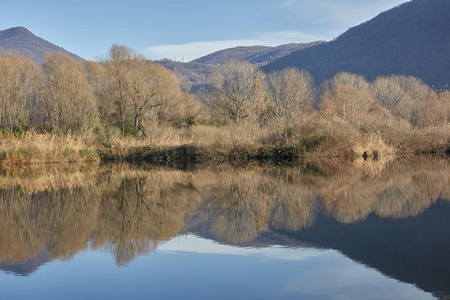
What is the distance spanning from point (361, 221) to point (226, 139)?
2179cm

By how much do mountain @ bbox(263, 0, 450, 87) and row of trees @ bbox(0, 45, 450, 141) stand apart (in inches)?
2054

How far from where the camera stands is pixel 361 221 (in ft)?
38.8

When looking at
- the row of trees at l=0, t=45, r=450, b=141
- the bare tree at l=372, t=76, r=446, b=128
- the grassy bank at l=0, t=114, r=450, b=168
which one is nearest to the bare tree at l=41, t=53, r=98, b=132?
the row of trees at l=0, t=45, r=450, b=141

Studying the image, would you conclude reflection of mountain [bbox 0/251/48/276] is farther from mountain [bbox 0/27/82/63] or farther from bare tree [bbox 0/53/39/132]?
mountain [bbox 0/27/82/63]

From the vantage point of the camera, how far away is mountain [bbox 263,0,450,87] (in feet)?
344

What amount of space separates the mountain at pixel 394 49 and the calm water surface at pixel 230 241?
290ft

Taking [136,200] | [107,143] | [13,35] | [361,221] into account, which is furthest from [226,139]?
[13,35]

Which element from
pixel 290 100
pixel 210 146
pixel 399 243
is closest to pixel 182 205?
pixel 399 243

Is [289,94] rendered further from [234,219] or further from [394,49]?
[394,49]

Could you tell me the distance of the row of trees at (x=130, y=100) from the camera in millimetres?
38031

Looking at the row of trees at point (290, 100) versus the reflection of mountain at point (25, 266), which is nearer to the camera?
the reflection of mountain at point (25, 266)

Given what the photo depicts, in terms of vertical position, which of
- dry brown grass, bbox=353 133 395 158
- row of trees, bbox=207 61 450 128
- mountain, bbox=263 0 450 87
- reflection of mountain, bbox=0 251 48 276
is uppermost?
mountain, bbox=263 0 450 87

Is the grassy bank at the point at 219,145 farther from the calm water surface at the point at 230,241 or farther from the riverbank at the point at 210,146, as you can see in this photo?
the calm water surface at the point at 230,241

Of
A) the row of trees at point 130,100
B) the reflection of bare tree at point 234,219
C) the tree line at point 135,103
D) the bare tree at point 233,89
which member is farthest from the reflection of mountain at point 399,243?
the bare tree at point 233,89
